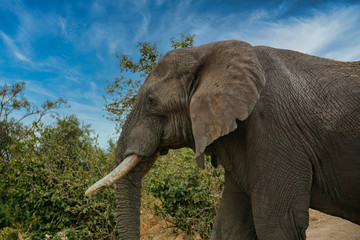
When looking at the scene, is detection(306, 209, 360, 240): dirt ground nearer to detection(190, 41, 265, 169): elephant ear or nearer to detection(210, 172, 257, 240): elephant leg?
detection(210, 172, 257, 240): elephant leg

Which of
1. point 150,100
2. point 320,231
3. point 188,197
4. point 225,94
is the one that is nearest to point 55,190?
point 188,197

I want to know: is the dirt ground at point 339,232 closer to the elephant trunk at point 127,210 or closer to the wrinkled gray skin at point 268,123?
the wrinkled gray skin at point 268,123

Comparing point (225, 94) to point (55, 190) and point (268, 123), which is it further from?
point (55, 190)

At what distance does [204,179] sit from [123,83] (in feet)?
25.0

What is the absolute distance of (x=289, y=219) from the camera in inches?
96.5

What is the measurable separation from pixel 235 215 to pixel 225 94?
1.43m

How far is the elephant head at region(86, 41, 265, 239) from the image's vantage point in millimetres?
2443

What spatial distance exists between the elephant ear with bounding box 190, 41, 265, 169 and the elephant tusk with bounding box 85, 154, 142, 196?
2.16ft

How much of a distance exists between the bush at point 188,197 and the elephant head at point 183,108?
7.36ft

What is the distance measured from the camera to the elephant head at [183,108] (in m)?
2.44

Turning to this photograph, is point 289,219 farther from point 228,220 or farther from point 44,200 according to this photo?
point 44,200

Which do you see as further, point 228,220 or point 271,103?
point 228,220

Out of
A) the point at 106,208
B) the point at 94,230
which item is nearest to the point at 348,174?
the point at 106,208

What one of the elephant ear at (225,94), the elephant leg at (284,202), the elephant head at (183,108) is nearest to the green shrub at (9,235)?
the elephant head at (183,108)
